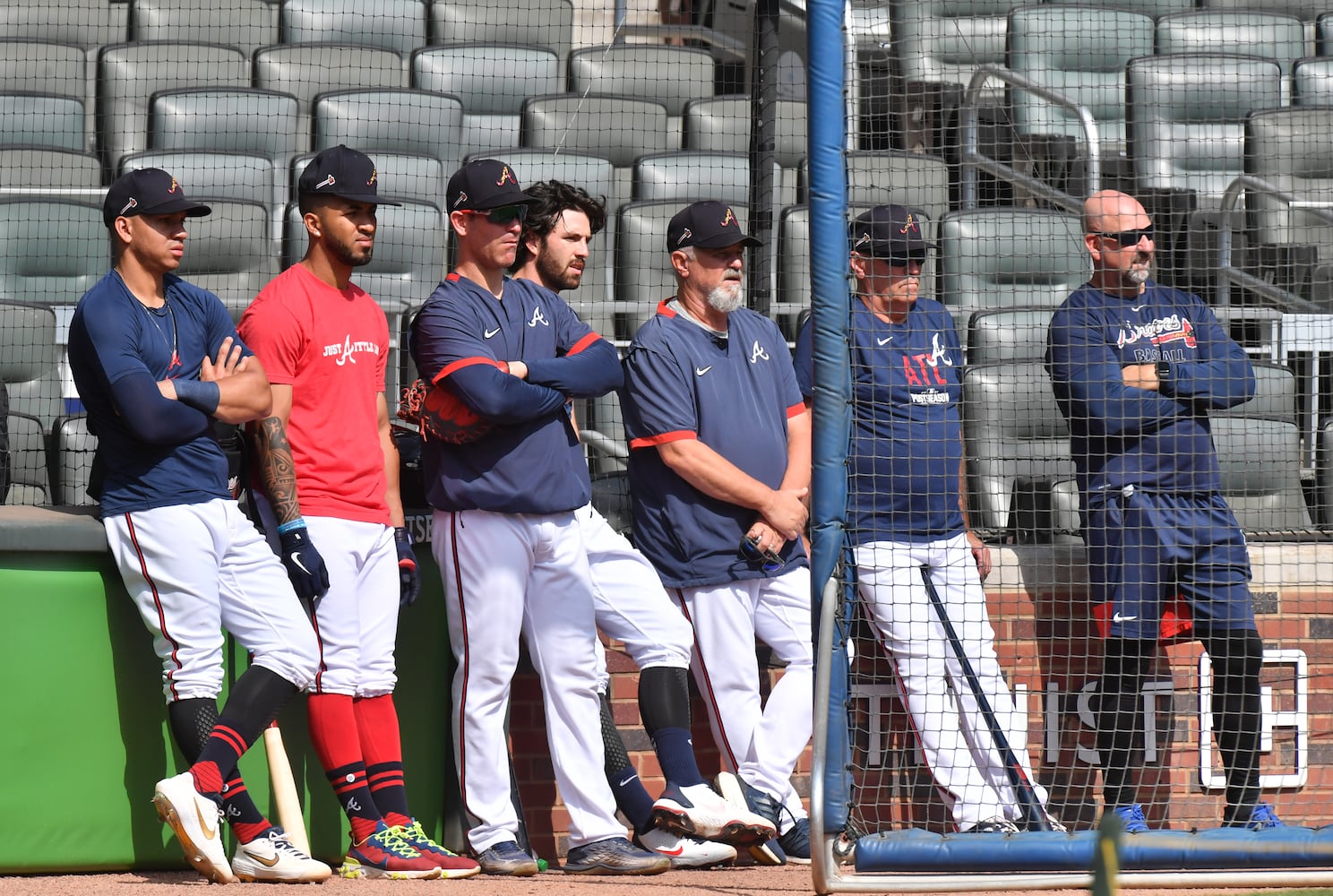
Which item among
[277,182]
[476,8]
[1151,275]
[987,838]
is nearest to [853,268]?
[1151,275]

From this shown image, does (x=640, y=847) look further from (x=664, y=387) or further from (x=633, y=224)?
(x=633, y=224)

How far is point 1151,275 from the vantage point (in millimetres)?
5227

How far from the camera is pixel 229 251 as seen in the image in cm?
630

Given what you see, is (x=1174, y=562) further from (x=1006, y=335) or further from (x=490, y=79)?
(x=490, y=79)

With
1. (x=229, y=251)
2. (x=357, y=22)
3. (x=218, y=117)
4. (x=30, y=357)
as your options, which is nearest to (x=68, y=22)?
(x=357, y=22)

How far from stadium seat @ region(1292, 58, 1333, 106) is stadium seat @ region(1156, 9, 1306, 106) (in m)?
0.14

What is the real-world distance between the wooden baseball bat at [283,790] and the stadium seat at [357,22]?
4834 mm

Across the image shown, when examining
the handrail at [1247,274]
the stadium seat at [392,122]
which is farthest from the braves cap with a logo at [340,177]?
the handrail at [1247,274]

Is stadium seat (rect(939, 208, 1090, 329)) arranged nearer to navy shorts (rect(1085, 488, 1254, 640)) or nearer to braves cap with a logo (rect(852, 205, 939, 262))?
braves cap with a logo (rect(852, 205, 939, 262))

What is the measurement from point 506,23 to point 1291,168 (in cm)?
398

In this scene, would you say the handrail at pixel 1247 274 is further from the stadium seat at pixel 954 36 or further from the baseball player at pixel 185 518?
the baseball player at pixel 185 518

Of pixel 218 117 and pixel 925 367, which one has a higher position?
pixel 218 117

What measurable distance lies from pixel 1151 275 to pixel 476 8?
455cm

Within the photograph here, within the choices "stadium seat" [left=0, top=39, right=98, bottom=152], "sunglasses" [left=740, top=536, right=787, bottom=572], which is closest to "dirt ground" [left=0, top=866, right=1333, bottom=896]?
"sunglasses" [left=740, top=536, right=787, bottom=572]
